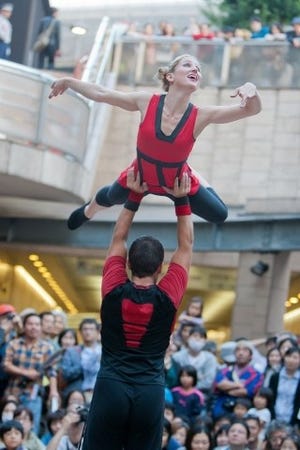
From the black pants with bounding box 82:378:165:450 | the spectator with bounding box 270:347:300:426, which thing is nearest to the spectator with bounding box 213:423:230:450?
the spectator with bounding box 270:347:300:426

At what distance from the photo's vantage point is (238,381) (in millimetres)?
13453

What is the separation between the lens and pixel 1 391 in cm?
1336

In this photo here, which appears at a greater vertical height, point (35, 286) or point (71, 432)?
point (35, 286)

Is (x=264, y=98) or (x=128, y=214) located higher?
(x=264, y=98)

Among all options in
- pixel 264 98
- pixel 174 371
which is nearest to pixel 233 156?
pixel 264 98

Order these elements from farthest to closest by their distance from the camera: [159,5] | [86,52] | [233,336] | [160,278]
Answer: [159,5], [86,52], [233,336], [160,278]

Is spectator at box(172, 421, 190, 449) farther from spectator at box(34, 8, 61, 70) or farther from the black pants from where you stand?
spectator at box(34, 8, 61, 70)

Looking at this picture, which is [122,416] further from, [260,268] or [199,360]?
[260,268]

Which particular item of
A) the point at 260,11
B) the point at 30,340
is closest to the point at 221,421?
the point at 30,340

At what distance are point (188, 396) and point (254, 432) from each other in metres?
1.27

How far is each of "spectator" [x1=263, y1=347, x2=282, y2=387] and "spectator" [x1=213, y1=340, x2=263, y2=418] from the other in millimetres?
95

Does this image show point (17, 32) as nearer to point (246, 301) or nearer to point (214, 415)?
point (246, 301)

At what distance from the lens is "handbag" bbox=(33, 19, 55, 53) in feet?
74.0

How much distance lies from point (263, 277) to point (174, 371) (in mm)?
8318
